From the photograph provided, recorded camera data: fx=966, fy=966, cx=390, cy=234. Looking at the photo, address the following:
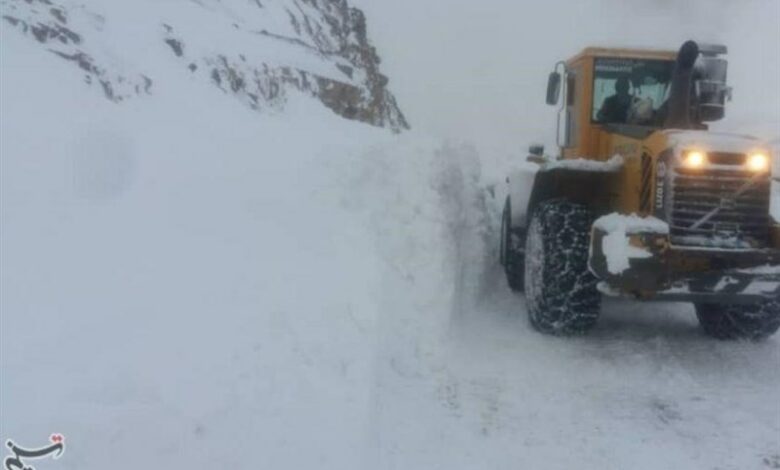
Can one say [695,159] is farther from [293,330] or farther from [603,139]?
[293,330]

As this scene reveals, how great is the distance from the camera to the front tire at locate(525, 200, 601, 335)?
7488 mm

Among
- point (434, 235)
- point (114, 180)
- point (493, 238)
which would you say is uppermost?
point (114, 180)

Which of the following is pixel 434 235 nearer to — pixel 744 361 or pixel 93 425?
pixel 744 361

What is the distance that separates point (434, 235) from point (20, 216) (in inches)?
123

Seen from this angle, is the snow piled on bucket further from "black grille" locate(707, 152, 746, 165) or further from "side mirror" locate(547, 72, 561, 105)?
"side mirror" locate(547, 72, 561, 105)

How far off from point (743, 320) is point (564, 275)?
1.70 metres

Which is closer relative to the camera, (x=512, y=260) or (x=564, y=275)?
(x=564, y=275)

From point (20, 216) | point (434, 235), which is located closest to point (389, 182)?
point (434, 235)

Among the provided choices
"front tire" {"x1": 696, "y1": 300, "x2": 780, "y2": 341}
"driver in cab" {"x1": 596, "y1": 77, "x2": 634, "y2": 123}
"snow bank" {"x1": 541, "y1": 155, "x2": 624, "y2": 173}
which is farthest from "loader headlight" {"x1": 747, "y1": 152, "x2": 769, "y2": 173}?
"driver in cab" {"x1": 596, "y1": 77, "x2": 634, "y2": 123}

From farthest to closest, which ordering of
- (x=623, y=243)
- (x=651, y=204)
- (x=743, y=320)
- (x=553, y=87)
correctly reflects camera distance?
(x=553, y=87) < (x=743, y=320) < (x=651, y=204) < (x=623, y=243)

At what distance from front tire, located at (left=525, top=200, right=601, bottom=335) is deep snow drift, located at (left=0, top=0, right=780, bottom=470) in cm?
22

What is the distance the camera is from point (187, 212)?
6883 millimetres

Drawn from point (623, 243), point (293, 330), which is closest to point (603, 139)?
point (623, 243)

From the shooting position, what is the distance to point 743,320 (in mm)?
7988
